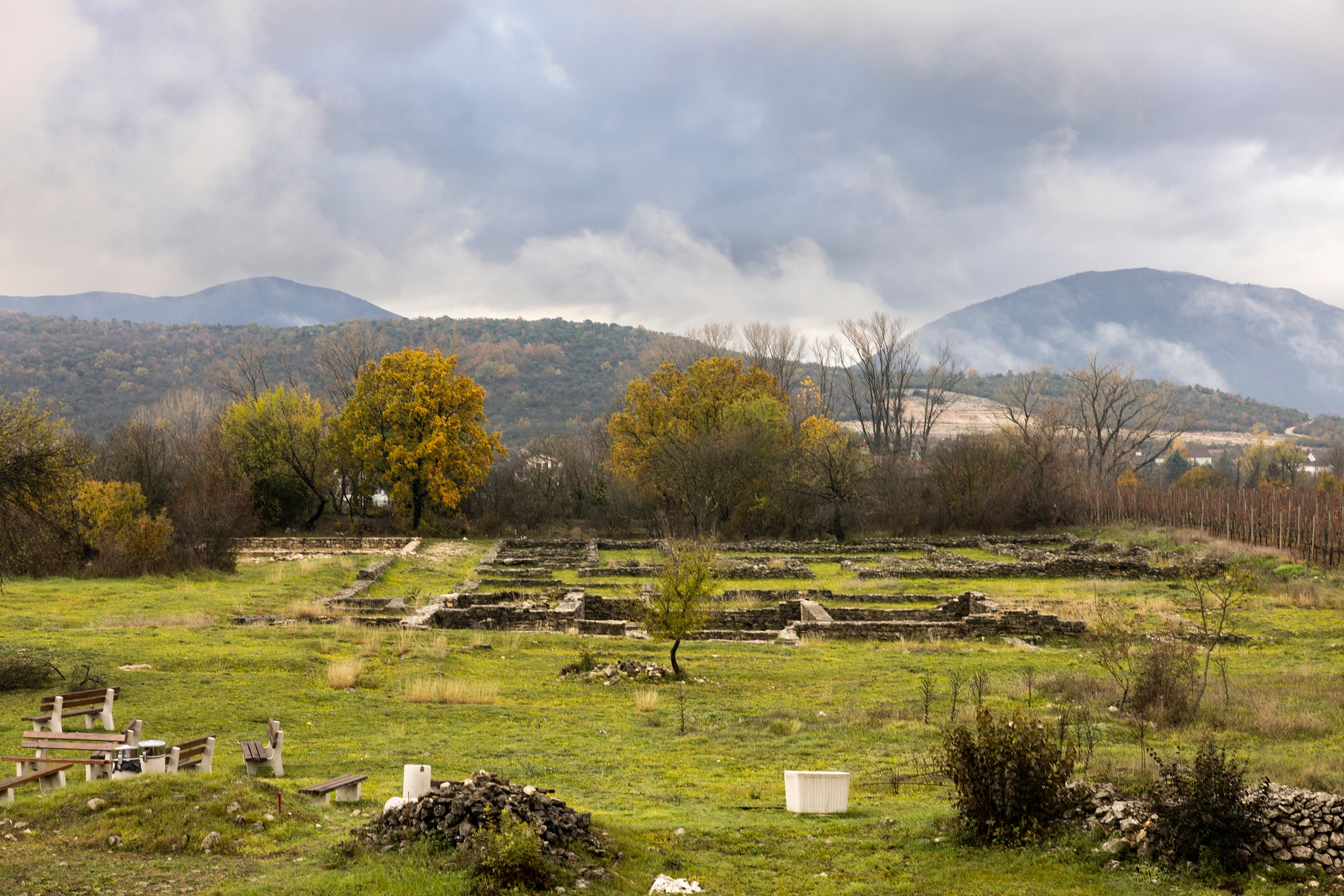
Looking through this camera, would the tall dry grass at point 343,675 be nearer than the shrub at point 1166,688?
No

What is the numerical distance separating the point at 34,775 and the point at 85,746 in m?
0.80

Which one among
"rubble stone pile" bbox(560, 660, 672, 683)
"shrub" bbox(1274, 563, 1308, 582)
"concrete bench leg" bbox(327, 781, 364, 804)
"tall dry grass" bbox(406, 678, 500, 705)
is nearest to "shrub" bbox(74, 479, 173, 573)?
"tall dry grass" bbox(406, 678, 500, 705)

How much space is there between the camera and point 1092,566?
3341 centimetres

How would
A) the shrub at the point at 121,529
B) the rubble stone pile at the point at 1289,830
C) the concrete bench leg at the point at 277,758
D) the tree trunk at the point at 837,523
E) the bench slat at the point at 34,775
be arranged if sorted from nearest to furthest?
the rubble stone pile at the point at 1289,830 < the bench slat at the point at 34,775 < the concrete bench leg at the point at 277,758 < the shrub at the point at 121,529 < the tree trunk at the point at 837,523

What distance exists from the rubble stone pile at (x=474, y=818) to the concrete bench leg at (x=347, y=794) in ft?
4.18

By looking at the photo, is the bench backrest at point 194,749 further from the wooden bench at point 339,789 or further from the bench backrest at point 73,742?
the wooden bench at point 339,789

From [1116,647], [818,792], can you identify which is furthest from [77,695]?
[1116,647]

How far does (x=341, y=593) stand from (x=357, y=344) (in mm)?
49909

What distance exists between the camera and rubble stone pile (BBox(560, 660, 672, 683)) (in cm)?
1697

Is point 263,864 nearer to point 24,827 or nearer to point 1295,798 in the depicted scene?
point 24,827

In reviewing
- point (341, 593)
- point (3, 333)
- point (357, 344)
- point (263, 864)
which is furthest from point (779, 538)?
point (3, 333)

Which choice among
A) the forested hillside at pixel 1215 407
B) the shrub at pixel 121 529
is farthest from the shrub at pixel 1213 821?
the forested hillside at pixel 1215 407

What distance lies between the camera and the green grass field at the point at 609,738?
685cm

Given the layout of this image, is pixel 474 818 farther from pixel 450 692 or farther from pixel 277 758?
pixel 450 692
